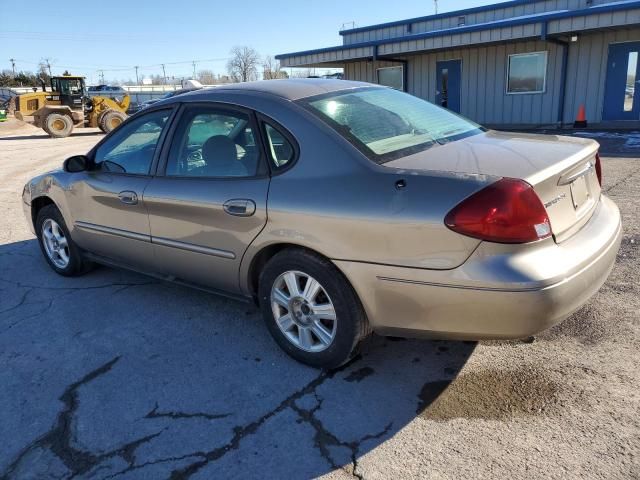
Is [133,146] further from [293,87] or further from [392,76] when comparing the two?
[392,76]

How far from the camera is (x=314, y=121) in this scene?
298 cm

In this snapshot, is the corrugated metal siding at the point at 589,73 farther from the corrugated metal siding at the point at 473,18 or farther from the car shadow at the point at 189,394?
the car shadow at the point at 189,394

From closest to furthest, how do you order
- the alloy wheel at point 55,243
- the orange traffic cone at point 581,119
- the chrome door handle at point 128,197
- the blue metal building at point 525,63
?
the chrome door handle at point 128,197 < the alloy wheel at point 55,243 < the blue metal building at point 525,63 < the orange traffic cone at point 581,119

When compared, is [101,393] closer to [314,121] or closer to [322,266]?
[322,266]

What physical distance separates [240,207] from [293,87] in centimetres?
89

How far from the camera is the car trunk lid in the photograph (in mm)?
2527

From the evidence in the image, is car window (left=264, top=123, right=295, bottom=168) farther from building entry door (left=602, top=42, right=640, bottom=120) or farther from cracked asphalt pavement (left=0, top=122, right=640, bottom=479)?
building entry door (left=602, top=42, right=640, bottom=120)

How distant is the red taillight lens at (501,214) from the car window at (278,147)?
1055 millimetres

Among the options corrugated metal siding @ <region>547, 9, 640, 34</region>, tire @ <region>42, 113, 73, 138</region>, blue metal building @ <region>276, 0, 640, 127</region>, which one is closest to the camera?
corrugated metal siding @ <region>547, 9, 640, 34</region>

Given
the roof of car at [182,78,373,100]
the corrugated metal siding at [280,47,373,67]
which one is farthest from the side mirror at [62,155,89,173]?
the corrugated metal siding at [280,47,373,67]

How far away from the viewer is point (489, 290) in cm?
237

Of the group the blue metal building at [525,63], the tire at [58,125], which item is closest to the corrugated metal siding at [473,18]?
the blue metal building at [525,63]

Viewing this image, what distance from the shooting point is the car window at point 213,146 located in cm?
326

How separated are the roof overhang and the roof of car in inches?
497
